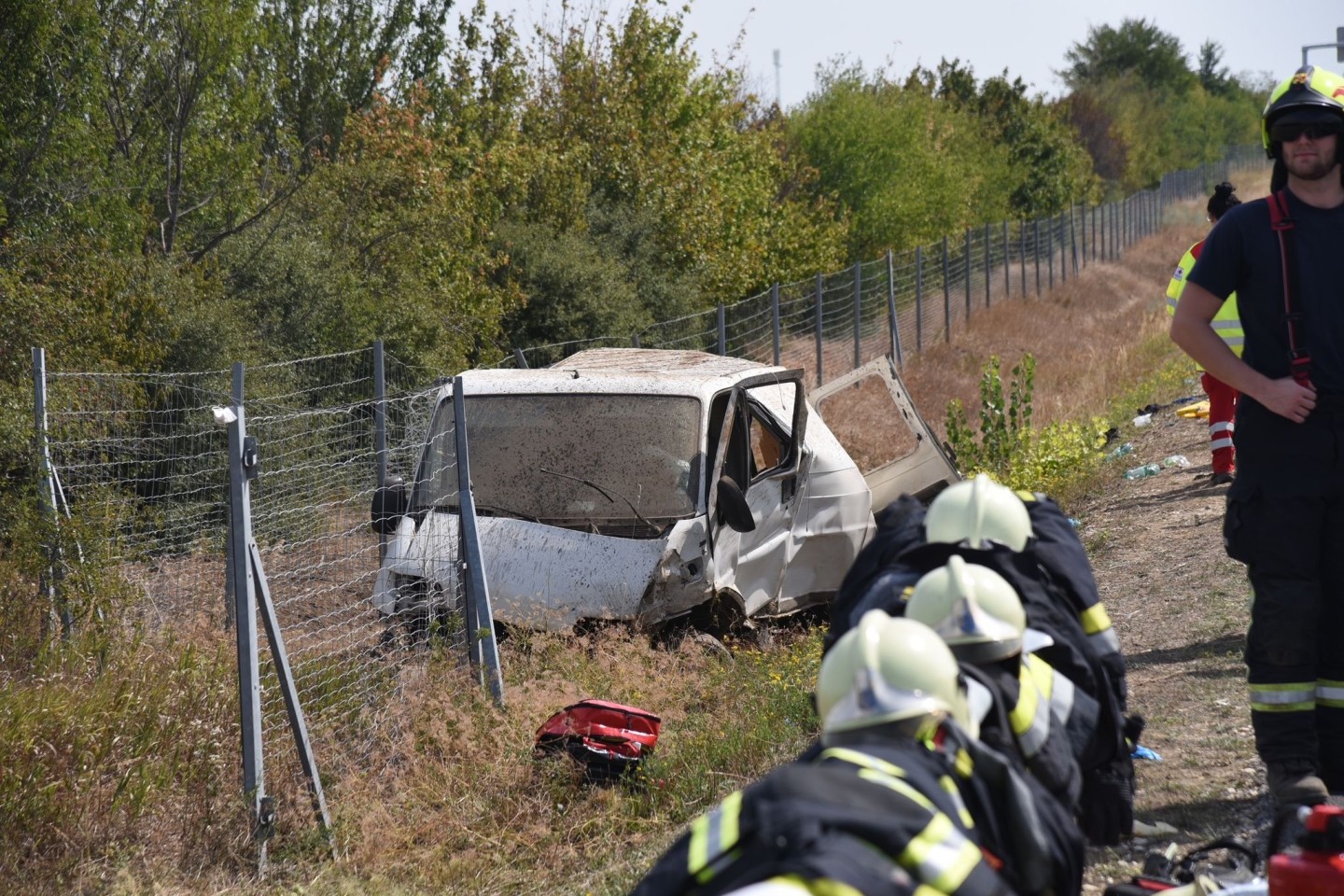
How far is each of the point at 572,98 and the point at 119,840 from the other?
18281 millimetres

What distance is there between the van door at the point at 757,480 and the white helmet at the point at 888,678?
4.67m

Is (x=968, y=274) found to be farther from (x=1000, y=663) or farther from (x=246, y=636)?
(x=1000, y=663)

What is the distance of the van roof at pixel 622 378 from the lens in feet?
25.5

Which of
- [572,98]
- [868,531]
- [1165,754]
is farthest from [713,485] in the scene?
[572,98]

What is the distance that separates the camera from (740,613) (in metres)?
7.44

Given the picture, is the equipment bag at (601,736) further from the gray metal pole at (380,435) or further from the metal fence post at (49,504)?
the metal fence post at (49,504)

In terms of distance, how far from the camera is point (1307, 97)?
4.14 meters

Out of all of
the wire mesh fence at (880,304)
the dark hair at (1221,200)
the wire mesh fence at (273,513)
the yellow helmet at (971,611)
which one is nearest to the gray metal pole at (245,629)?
the wire mesh fence at (273,513)

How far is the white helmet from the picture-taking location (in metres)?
2.31

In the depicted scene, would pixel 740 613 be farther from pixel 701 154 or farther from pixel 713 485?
pixel 701 154

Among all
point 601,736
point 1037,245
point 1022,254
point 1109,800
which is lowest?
point 601,736

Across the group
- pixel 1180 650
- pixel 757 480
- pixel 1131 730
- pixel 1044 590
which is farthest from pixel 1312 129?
pixel 757 480

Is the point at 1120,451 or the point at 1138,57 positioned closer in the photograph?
the point at 1120,451

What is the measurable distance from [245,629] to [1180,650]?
12.9 ft
